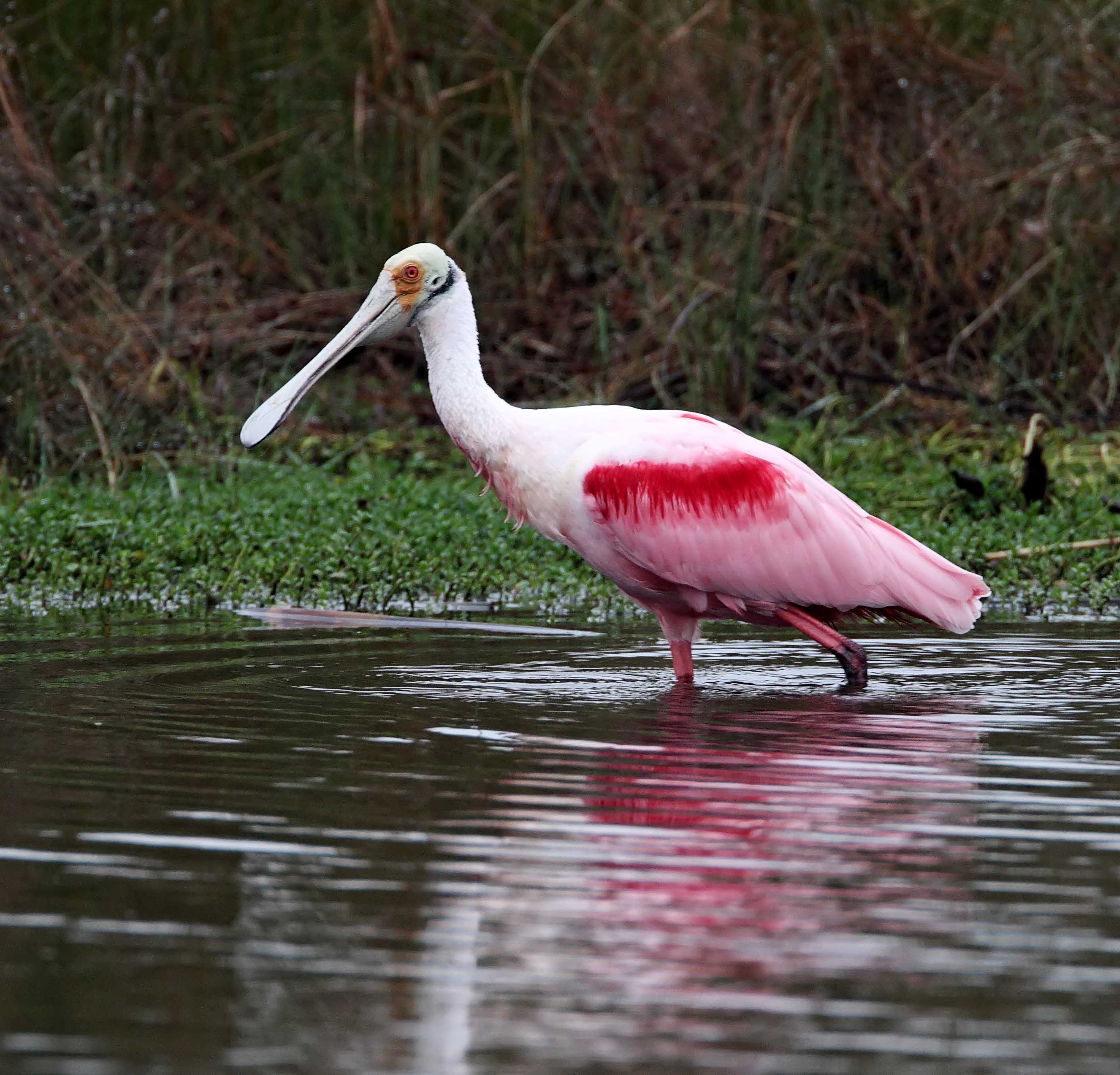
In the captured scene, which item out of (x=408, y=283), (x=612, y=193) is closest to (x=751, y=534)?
(x=408, y=283)

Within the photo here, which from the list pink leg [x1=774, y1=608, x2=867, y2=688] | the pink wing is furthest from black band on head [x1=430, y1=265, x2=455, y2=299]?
pink leg [x1=774, y1=608, x2=867, y2=688]

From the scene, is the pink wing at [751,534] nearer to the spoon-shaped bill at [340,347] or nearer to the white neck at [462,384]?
the white neck at [462,384]

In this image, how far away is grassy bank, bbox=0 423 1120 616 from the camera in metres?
8.00

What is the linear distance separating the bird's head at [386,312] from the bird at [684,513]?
0.04 ft

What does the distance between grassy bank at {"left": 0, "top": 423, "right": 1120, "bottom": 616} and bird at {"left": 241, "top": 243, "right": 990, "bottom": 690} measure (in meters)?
1.31

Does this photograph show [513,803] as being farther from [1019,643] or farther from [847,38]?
[847,38]

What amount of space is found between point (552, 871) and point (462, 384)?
2883 millimetres

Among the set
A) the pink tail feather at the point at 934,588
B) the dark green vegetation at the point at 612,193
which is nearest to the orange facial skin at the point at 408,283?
the pink tail feather at the point at 934,588

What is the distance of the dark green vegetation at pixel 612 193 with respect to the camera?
10914mm

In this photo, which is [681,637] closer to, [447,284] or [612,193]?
[447,284]

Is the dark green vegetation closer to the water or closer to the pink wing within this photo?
the pink wing

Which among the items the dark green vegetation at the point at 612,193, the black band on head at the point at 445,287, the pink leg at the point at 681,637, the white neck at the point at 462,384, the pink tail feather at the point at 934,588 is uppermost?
the dark green vegetation at the point at 612,193

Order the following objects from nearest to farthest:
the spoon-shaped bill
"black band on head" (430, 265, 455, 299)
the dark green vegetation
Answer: "black band on head" (430, 265, 455, 299) < the spoon-shaped bill < the dark green vegetation

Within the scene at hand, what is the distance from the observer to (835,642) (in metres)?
6.29
